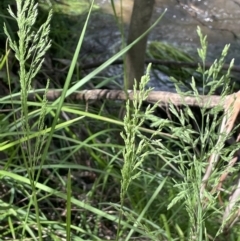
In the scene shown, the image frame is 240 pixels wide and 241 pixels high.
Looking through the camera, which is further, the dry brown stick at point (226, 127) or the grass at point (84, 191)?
the grass at point (84, 191)

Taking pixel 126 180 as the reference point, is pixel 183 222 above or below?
below

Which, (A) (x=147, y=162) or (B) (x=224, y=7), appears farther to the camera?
(B) (x=224, y=7)

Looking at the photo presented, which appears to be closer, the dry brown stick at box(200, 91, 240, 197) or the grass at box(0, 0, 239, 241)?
the dry brown stick at box(200, 91, 240, 197)

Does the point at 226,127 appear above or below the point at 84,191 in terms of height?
above

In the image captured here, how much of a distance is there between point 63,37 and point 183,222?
47.6 inches

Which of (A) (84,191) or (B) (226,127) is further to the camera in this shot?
(A) (84,191)

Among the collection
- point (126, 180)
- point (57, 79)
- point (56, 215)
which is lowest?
point (56, 215)

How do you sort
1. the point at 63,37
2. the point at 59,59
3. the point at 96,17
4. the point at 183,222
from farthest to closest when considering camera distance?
1. the point at 96,17
2. the point at 63,37
3. the point at 59,59
4. the point at 183,222

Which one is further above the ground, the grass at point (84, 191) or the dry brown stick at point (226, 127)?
the dry brown stick at point (226, 127)

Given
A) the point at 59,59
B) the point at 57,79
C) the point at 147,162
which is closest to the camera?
the point at 147,162

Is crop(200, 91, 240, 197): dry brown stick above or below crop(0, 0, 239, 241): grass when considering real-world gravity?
above

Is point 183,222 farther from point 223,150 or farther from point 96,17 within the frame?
point 96,17

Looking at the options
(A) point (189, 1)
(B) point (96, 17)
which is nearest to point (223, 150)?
(B) point (96, 17)

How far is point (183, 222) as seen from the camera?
1453 millimetres
